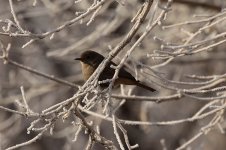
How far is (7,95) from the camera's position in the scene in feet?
32.3

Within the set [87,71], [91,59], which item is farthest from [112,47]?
[87,71]

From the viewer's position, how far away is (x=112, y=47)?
799cm

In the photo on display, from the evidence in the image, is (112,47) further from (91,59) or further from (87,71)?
(87,71)

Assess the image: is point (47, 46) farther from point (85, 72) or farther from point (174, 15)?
point (85, 72)

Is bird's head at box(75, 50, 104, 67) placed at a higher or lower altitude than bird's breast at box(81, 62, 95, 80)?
higher

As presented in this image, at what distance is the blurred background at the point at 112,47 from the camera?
220 inches

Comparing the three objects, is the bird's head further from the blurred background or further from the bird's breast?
the blurred background

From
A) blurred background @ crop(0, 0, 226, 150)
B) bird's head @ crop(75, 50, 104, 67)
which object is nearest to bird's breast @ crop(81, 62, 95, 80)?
bird's head @ crop(75, 50, 104, 67)

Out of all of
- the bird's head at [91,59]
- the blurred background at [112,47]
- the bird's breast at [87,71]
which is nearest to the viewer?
the blurred background at [112,47]

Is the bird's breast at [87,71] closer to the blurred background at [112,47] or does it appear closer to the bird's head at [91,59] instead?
the bird's head at [91,59]

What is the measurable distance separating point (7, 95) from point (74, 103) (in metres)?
5.38

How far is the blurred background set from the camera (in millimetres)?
5593

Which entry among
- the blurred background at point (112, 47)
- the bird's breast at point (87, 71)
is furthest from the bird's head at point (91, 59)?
the blurred background at point (112, 47)

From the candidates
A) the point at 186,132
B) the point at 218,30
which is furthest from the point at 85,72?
the point at 186,132
